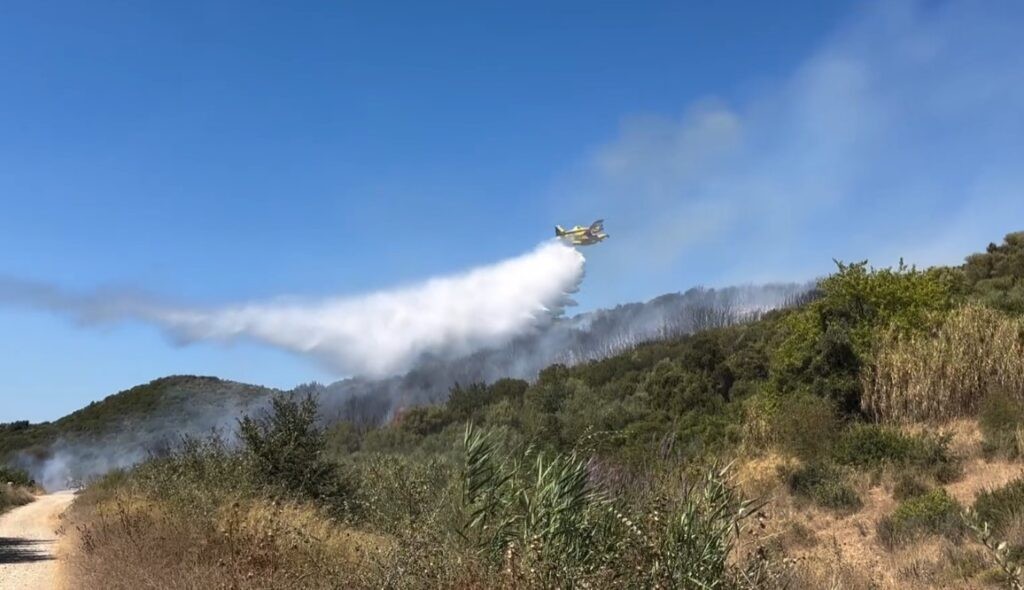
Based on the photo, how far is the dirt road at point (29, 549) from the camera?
13.5m

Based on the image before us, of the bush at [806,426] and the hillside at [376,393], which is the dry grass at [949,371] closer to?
the bush at [806,426]

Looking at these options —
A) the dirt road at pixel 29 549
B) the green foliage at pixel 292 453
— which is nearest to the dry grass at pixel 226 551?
the dirt road at pixel 29 549

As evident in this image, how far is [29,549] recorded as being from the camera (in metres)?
18.7

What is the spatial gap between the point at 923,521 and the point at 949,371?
10049 millimetres

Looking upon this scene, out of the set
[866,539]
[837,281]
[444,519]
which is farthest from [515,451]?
[837,281]

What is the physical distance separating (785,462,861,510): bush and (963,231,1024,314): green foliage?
13.6 metres

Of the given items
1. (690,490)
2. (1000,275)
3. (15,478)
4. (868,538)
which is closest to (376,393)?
(15,478)

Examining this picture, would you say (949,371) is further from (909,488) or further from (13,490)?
(13,490)

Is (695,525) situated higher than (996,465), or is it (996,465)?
(695,525)

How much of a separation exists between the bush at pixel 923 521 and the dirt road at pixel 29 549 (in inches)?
557

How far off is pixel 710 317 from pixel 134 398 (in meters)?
82.9

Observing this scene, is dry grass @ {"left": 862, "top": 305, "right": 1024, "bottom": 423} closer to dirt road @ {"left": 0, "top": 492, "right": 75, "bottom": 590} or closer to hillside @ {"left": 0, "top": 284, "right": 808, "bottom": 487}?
dirt road @ {"left": 0, "top": 492, "right": 75, "bottom": 590}

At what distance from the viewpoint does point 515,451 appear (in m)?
10.3

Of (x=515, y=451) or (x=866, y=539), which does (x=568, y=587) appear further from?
(x=866, y=539)
